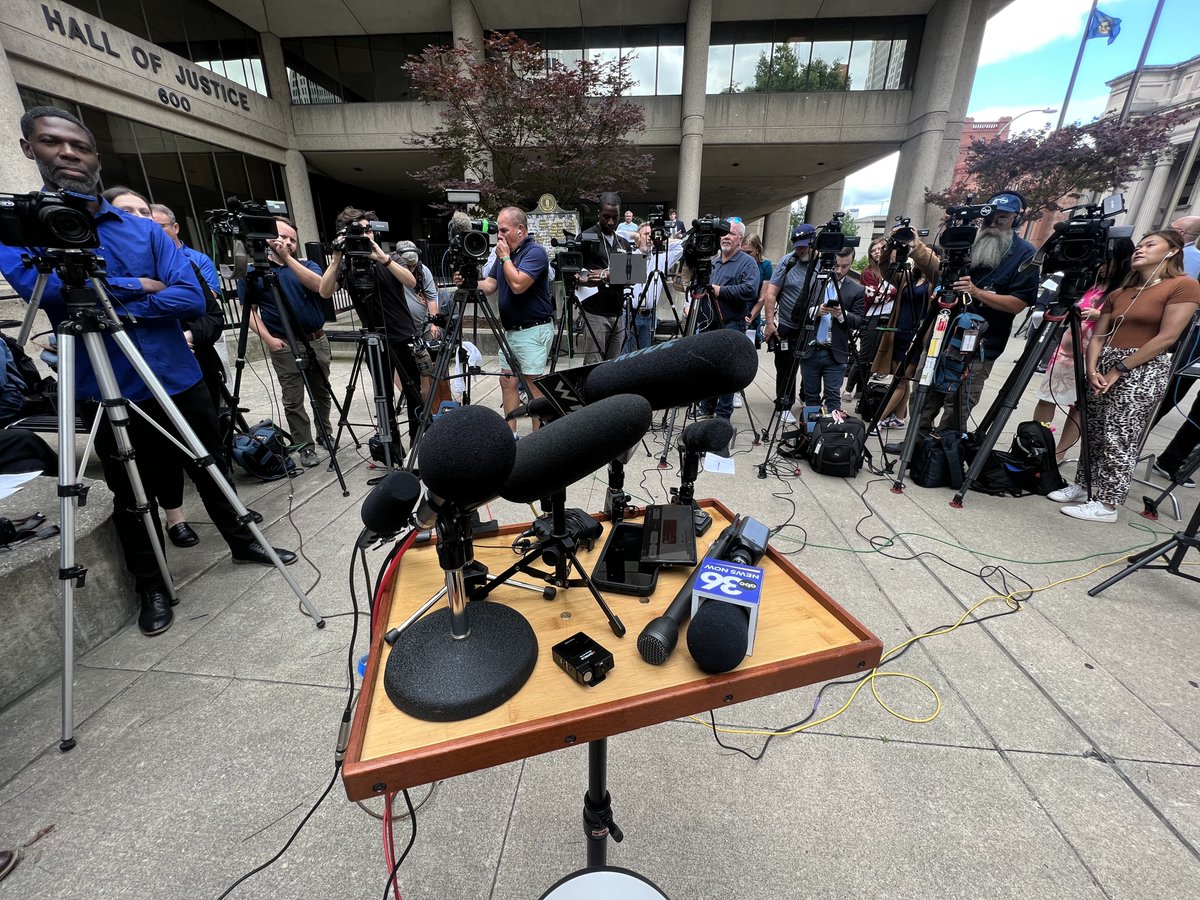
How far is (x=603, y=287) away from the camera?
5680mm

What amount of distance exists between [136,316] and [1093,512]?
6.42 metres

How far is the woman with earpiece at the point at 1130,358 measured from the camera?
11.0ft

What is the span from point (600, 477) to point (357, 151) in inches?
655

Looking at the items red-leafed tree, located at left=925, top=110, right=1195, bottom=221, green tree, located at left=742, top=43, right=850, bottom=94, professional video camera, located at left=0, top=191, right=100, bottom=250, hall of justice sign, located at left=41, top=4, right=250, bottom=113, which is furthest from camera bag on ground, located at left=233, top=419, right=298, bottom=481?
green tree, located at left=742, top=43, right=850, bottom=94

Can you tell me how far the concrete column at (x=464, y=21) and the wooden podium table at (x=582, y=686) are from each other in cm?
1649

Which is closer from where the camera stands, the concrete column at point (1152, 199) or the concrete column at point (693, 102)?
the concrete column at point (693, 102)

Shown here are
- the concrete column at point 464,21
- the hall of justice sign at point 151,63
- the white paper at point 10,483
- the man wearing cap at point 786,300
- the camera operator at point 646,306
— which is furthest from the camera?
the concrete column at point 464,21

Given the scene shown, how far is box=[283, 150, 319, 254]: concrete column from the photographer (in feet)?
48.6

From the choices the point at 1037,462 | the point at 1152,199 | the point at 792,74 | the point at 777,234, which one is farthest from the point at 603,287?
the point at 1152,199

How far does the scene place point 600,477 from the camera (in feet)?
14.6

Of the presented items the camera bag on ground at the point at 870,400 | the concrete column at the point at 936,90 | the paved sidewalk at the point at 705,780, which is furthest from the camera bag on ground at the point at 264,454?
the concrete column at the point at 936,90

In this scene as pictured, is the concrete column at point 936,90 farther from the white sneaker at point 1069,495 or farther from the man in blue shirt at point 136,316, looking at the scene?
the man in blue shirt at point 136,316

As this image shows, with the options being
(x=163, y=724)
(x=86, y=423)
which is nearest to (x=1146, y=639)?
(x=163, y=724)

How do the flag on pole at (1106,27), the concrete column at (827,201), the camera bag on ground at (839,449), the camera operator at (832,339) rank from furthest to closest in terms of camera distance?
the concrete column at (827,201), the flag on pole at (1106,27), the camera operator at (832,339), the camera bag on ground at (839,449)
